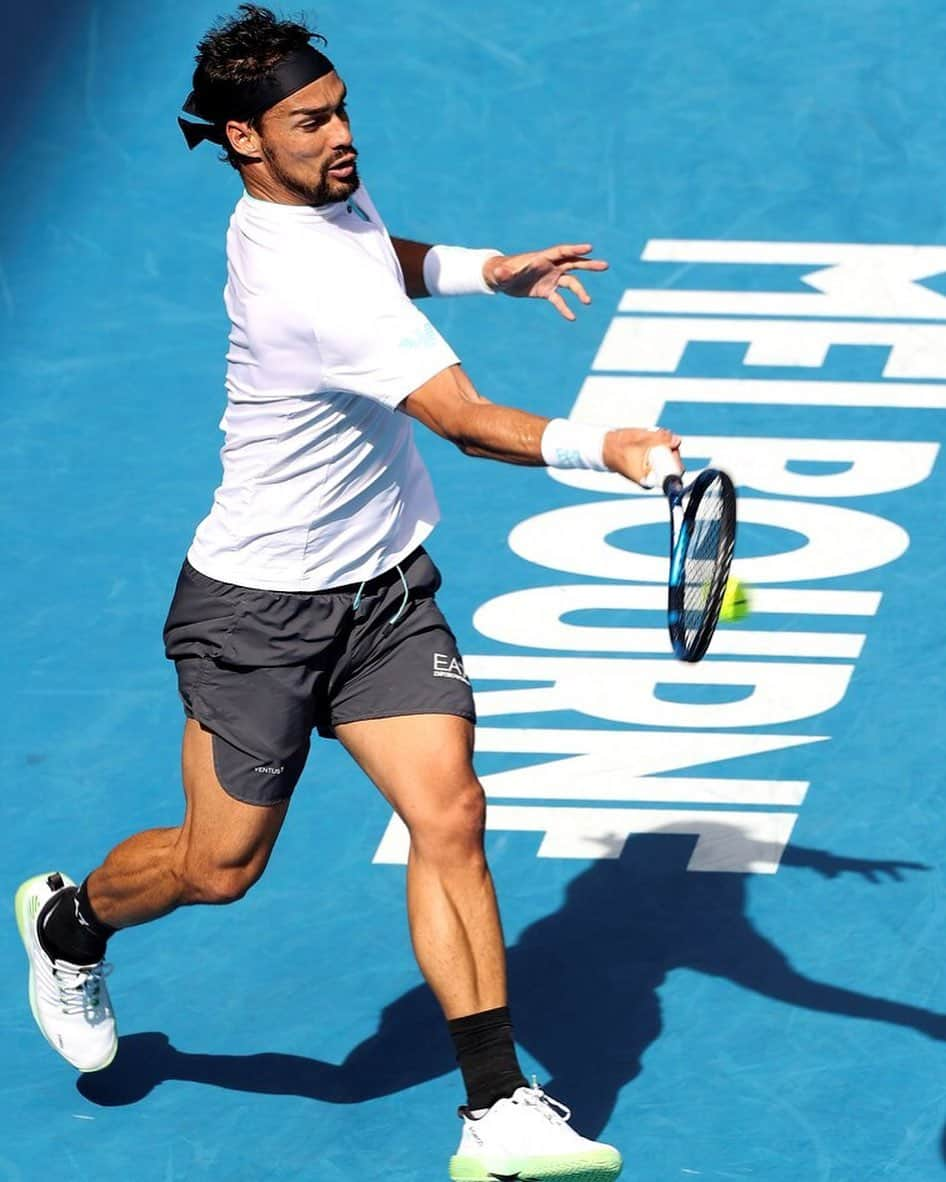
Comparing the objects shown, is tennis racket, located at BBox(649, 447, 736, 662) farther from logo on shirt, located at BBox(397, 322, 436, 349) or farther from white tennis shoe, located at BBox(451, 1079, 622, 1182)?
white tennis shoe, located at BBox(451, 1079, 622, 1182)

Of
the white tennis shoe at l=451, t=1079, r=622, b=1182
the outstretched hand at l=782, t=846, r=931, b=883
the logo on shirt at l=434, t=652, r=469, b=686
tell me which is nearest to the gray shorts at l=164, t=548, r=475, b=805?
the logo on shirt at l=434, t=652, r=469, b=686

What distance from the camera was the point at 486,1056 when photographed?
553 centimetres

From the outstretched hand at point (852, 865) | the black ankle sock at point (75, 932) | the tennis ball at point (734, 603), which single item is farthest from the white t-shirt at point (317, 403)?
the outstretched hand at point (852, 865)

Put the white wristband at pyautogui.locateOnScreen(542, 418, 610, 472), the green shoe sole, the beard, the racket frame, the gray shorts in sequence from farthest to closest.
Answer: the gray shorts → the beard → the green shoe sole → the racket frame → the white wristband at pyautogui.locateOnScreen(542, 418, 610, 472)

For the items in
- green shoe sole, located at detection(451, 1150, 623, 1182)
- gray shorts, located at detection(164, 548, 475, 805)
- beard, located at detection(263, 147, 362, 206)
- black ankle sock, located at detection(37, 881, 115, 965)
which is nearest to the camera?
green shoe sole, located at detection(451, 1150, 623, 1182)

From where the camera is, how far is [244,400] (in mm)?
5688

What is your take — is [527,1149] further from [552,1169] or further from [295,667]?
[295,667]

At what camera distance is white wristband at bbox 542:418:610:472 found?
5.14 m

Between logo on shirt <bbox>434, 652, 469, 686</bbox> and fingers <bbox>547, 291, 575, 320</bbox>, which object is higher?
fingers <bbox>547, 291, 575, 320</bbox>

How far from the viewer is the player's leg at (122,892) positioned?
5762 mm

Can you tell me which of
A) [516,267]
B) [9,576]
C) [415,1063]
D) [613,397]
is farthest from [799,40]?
[415,1063]

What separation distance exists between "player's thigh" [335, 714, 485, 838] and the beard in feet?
3.60

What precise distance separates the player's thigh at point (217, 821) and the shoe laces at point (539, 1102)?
0.77 m

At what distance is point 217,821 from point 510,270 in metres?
1.42
